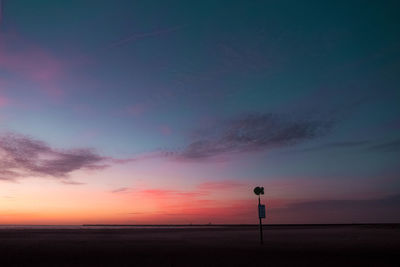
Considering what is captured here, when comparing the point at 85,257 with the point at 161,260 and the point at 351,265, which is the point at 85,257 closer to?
the point at 161,260

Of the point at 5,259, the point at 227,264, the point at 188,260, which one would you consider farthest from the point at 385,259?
the point at 5,259

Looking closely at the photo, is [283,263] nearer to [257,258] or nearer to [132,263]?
[257,258]

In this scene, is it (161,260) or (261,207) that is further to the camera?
(261,207)

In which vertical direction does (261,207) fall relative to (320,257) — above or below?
above

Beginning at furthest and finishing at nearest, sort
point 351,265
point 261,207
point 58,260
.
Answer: point 261,207
point 58,260
point 351,265

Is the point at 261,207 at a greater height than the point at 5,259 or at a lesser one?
greater

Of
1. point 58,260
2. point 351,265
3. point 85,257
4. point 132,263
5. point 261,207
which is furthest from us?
point 261,207

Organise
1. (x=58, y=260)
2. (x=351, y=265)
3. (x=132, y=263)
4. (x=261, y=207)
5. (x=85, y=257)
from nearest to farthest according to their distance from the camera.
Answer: (x=351, y=265), (x=132, y=263), (x=58, y=260), (x=85, y=257), (x=261, y=207)

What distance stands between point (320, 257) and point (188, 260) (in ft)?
27.8

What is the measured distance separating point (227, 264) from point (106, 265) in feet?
22.6

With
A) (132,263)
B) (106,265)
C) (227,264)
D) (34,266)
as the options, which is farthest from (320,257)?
(34,266)

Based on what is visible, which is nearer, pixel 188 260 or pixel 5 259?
pixel 188 260

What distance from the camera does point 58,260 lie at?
63.2ft

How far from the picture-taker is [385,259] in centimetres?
1886
